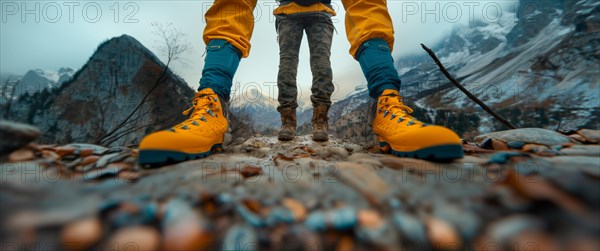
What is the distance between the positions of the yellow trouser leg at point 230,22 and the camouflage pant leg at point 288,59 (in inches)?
23.9

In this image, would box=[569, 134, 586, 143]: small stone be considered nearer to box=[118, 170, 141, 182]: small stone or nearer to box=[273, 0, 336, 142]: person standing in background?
box=[273, 0, 336, 142]: person standing in background

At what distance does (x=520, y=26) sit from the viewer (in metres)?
33.3

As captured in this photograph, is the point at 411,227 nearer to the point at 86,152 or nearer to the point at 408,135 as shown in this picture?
the point at 408,135

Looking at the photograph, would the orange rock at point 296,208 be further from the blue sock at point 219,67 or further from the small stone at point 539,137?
the small stone at point 539,137

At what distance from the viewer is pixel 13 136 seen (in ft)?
2.31

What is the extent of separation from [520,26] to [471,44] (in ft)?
24.7

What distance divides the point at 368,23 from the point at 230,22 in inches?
34.5

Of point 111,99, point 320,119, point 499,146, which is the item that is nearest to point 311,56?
point 320,119

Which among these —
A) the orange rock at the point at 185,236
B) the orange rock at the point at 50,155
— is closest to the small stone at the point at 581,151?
the orange rock at the point at 185,236

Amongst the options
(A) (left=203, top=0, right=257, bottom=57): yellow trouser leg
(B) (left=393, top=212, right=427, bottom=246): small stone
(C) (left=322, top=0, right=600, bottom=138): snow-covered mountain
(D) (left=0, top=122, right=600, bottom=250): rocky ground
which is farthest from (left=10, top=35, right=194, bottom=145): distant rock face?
(C) (left=322, top=0, right=600, bottom=138): snow-covered mountain

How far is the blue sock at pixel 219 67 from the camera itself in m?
1.32

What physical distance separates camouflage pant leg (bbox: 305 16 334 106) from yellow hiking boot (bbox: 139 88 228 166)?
95cm

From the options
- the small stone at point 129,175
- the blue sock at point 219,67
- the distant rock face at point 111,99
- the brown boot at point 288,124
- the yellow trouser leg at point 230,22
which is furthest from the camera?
the distant rock face at point 111,99

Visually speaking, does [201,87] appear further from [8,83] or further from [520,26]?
[520,26]
